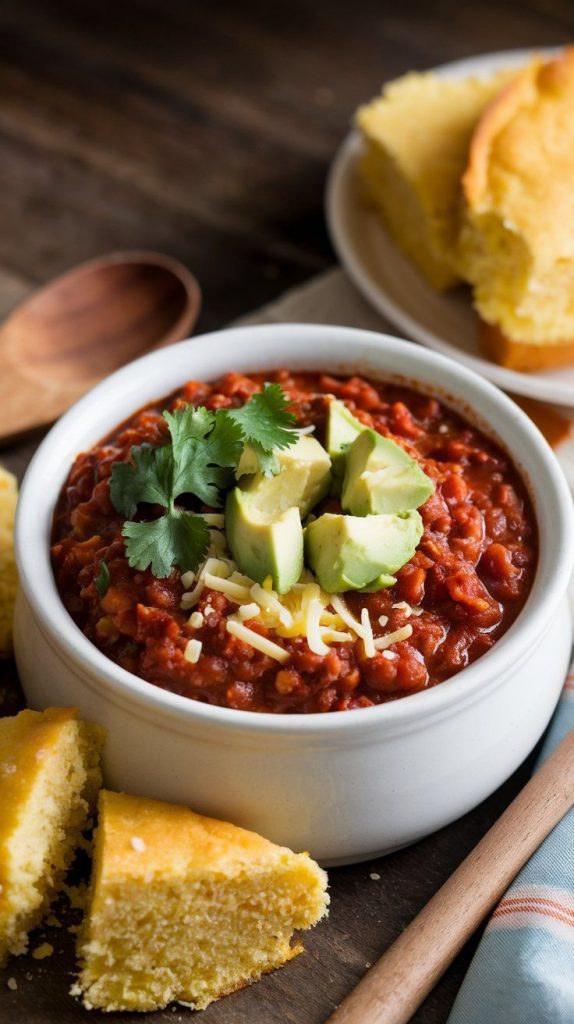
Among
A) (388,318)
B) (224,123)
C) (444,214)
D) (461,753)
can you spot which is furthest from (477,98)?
(461,753)

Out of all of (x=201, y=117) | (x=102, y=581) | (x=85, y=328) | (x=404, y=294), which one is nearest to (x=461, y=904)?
(x=102, y=581)

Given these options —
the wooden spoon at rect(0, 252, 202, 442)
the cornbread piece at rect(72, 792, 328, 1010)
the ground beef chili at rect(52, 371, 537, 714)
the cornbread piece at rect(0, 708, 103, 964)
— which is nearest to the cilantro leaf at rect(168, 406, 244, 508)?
the ground beef chili at rect(52, 371, 537, 714)

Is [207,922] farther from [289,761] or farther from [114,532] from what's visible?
[114,532]

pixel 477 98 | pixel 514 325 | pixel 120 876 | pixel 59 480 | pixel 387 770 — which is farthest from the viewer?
pixel 477 98

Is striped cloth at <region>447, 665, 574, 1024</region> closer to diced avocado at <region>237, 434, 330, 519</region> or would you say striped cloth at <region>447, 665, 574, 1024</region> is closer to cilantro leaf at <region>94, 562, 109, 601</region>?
diced avocado at <region>237, 434, 330, 519</region>

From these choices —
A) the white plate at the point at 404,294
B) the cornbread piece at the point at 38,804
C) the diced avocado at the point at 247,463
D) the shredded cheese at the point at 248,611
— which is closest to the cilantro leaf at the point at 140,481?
the diced avocado at the point at 247,463

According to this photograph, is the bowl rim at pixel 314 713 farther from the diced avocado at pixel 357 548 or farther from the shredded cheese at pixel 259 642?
the diced avocado at pixel 357 548

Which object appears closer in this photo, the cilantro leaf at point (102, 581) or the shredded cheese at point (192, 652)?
the shredded cheese at point (192, 652)
